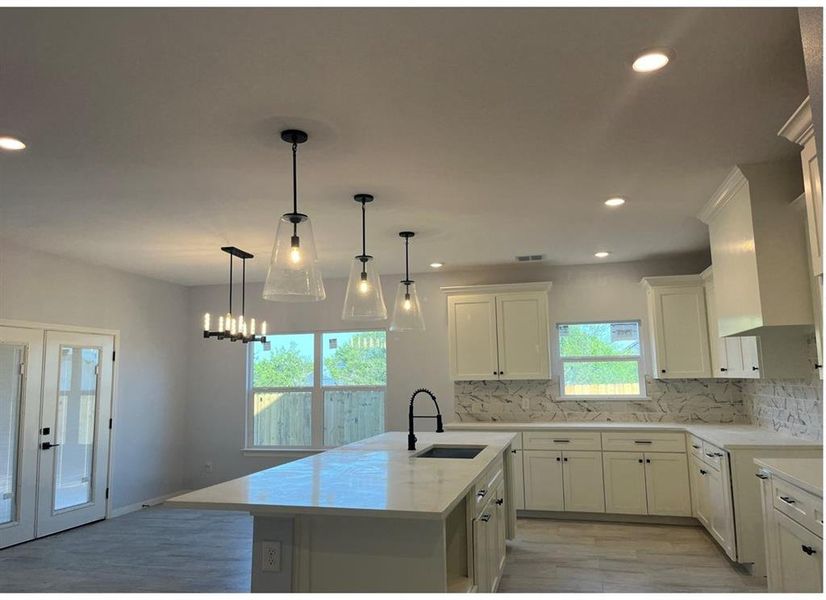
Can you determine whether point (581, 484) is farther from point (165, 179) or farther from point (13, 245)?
point (13, 245)

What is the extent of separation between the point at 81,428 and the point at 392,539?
15.0ft

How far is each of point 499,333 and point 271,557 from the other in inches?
159

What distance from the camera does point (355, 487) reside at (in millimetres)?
2549

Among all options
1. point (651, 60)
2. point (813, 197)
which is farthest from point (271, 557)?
point (813, 197)

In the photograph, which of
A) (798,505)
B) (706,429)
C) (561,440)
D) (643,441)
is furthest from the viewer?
(561,440)

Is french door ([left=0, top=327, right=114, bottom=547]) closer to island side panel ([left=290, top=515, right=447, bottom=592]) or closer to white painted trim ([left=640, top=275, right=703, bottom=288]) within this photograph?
island side panel ([left=290, top=515, right=447, bottom=592])

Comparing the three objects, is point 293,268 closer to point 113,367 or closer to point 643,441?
point 643,441

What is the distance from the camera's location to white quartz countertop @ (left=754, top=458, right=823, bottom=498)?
2449 mm

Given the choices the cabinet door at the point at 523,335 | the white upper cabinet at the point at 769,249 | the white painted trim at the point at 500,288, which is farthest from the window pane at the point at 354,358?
the white upper cabinet at the point at 769,249

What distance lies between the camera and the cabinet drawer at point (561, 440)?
550 cm

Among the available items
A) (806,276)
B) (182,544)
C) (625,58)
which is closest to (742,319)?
(806,276)

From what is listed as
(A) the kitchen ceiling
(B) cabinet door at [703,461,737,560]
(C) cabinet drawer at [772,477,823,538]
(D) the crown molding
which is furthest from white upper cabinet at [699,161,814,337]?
(B) cabinet door at [703,461,737,560]

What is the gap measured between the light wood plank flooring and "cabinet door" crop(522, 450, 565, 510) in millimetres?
161

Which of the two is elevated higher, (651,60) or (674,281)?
(651,60)
